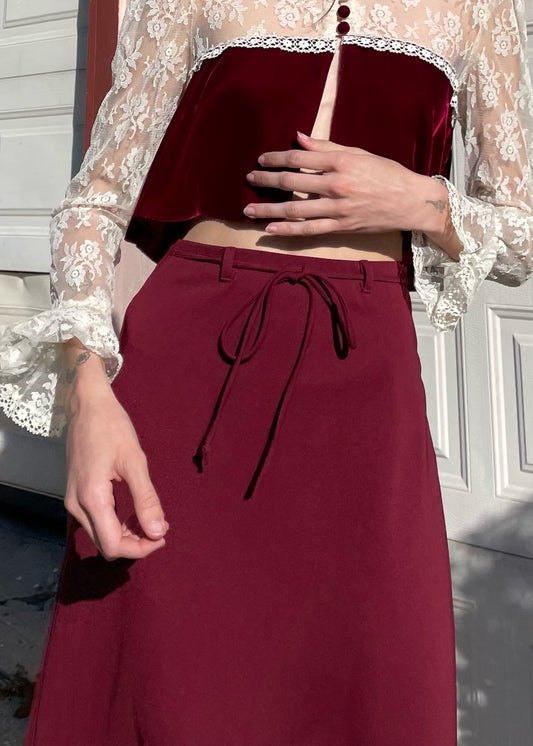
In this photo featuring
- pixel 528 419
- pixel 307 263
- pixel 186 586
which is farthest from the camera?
pixel 528 419

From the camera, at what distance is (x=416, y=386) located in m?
0.79

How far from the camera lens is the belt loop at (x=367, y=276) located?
795 mm

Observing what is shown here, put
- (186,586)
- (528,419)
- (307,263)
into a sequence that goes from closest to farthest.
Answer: (186,586)
(307,263)
(528,419)

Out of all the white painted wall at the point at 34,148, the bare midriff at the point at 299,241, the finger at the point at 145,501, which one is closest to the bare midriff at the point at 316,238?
the bare midriff at the point at 299,241

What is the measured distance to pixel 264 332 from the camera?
2.48 ft

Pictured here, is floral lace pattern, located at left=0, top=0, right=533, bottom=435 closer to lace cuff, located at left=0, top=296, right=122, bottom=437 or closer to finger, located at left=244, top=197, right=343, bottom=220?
lace cuff, located at left=0, top=296, right=122, bottom=437

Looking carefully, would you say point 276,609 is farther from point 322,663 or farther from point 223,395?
point 223,395

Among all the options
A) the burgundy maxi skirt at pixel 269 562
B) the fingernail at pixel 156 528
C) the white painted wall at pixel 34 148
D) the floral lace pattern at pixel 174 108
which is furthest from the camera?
the white painted wall at pixel 34 148

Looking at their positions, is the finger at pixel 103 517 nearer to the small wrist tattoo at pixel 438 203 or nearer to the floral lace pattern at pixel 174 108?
the floral lace pattern at pixel 174 108

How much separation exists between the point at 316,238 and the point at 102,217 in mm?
265

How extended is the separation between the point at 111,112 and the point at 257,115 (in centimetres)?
19

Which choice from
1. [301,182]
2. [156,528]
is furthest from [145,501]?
[301,182]

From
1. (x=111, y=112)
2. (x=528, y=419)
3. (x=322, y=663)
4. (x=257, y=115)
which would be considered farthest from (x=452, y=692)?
(x=528, y=419)

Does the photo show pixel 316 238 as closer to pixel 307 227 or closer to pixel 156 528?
pixel 307 227
